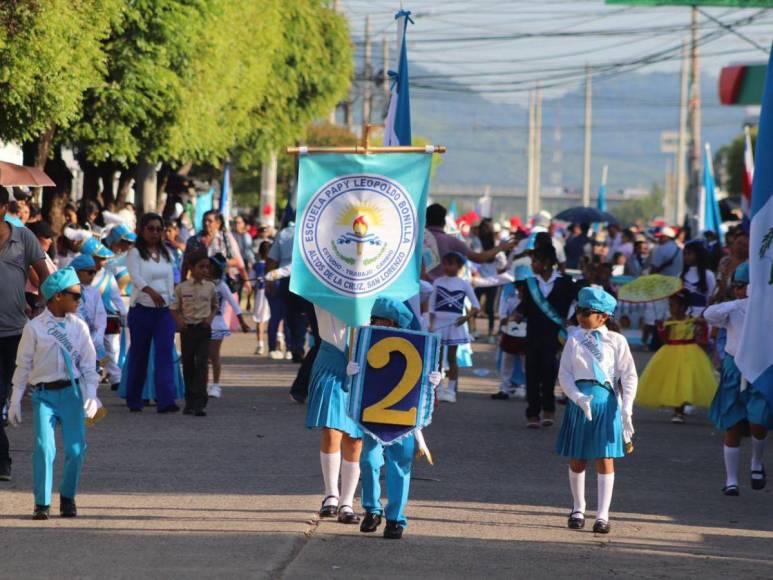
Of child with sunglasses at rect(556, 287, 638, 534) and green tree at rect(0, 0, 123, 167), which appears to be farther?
green tree at rect(0, 0, 123, 167)

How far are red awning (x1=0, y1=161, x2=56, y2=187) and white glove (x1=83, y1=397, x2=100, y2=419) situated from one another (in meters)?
7.86

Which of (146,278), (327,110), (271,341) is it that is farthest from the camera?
(327,110)

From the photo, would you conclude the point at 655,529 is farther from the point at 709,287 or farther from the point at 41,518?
the point at 709,287

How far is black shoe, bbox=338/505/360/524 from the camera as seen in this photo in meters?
9.19

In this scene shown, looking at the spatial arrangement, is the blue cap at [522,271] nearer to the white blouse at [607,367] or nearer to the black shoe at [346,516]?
the white blouse at [607,367]

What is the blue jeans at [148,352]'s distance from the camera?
48.6 feet

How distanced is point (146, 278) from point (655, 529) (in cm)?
667

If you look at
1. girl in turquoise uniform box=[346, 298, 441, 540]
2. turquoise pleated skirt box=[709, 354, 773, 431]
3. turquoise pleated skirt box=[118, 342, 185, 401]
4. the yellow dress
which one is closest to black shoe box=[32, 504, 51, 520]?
girl in turquoise uniform box=[346, 298, 441, 540]

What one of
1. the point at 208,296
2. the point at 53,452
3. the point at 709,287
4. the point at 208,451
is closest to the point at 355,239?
the point at 53,452

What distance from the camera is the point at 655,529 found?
9500 mm

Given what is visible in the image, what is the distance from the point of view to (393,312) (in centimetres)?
905

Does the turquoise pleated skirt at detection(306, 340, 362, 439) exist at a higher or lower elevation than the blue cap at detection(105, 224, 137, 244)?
lower

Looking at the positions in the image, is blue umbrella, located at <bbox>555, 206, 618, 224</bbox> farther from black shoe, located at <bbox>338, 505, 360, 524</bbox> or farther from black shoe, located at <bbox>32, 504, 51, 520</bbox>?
black shoe, located at <bbox>32, 504, 51, 520</bbox>

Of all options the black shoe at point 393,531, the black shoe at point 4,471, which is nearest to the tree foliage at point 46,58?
the black shoe at point 4,471
